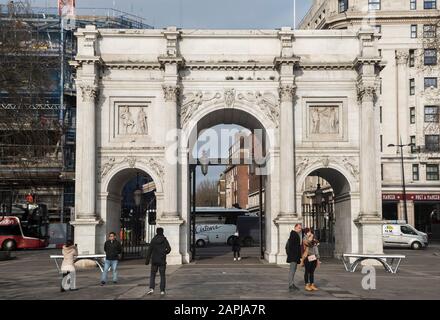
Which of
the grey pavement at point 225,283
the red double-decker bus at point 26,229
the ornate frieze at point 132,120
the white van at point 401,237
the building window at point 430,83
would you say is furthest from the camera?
the building window at point 430,83

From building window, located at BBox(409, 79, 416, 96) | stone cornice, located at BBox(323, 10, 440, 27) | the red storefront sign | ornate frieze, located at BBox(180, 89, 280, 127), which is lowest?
the red storefront sign

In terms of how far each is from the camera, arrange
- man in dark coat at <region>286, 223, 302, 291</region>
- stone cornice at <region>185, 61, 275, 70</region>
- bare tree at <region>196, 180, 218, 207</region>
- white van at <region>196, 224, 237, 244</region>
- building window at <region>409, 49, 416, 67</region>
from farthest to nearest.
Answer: bare tree at <region>196, 180, 218, 207</region> → building window at <region>409, 49, 416, 67</region> → white van at <region>196, 224, 237, 244</region> → stone cornice at <region>185, 61, 275, 70</region> → man in dark coat at <region>286, 223, 302, 291</region>

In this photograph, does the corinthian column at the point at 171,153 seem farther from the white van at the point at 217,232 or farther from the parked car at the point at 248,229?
the white van at the point at 217,232

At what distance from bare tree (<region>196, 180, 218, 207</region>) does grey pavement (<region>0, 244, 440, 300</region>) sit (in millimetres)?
96902

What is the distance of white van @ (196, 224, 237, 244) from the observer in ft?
200

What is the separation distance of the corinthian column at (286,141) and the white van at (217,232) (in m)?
28.0

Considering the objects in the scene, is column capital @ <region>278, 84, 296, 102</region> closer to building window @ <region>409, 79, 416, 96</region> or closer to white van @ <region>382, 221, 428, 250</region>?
white van @ <region>382, 221, 428, 250</region>

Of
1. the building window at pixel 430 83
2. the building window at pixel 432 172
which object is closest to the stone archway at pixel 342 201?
the building window at pixel 432 172

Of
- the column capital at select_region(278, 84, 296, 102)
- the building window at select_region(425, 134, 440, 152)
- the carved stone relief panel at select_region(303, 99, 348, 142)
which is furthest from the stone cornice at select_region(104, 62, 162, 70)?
the building window at select_region(425, 134, 440, 152)

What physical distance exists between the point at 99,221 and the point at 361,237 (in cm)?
1274

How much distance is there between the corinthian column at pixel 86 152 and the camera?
3303 centimetres

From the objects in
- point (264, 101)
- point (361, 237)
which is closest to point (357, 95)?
point (264, 101)

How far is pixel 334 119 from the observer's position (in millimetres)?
34875

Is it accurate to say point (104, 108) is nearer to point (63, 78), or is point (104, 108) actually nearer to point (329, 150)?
point (329, 150)
